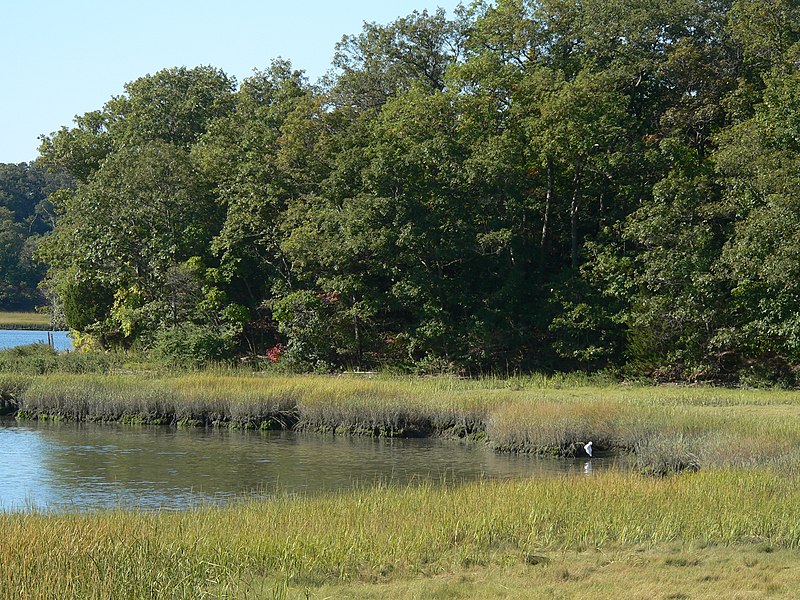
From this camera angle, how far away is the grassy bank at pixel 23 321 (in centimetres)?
8488

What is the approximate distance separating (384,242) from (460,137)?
16.4ft

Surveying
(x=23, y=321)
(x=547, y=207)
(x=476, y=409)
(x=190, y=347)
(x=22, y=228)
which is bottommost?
(x=23, y=321)

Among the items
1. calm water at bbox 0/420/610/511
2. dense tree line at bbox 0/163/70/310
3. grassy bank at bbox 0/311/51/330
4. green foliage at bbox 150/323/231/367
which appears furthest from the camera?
dense tree line at bbox 0/163/70/310

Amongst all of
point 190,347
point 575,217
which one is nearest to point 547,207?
point 575,217

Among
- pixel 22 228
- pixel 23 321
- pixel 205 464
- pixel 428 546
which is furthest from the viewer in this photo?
pixel 22 228

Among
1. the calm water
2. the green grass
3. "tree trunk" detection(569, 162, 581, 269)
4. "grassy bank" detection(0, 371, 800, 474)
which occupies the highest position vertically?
"tree trunk" detection(569, 162, 581, 269)

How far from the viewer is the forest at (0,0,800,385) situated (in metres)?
31.5

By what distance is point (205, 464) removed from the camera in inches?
851

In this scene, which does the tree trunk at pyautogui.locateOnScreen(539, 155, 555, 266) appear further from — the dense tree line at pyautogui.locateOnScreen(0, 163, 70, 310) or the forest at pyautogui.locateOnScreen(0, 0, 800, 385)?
the dense tree line at pyautogui.locateOnScreen(0, 163, 70, 310)

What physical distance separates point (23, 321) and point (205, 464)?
7189 centimetres

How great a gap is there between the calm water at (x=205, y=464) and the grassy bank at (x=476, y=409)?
0.88 metres

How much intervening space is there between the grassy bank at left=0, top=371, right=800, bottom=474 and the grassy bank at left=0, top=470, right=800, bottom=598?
4726 mm

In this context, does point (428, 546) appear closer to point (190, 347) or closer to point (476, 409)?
point (476, 409)

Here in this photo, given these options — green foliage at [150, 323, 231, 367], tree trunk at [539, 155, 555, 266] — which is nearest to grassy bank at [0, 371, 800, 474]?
green foliage at [150, 323, 231, 367]
